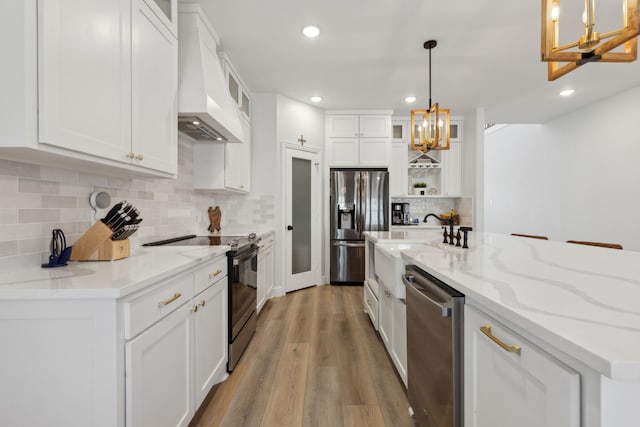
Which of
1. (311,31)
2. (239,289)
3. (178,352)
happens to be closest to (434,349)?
(178,352)

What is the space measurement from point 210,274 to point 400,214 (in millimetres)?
4081

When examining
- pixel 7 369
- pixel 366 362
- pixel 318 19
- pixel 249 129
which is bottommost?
pixel 366 362

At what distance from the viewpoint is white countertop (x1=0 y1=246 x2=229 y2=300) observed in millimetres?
889

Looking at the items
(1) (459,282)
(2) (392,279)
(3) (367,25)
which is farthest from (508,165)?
(1) (459,282)

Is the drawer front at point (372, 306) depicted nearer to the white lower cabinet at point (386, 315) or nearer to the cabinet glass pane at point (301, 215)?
the white lower cabinet at point (386, 315)

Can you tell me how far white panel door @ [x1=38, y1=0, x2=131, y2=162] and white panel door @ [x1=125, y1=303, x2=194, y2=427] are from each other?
30.5 inches

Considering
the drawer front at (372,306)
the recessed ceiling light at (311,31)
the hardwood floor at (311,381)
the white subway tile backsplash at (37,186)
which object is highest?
the recessed ceiling light at (311,31)

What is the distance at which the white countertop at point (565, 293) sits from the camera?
1.65 ft

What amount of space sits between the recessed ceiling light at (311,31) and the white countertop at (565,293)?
2187 mm

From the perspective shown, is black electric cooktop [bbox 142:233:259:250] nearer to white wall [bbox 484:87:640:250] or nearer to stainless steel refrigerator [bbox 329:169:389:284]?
stainless steel refrigerator [bbox 329:169:389:284]

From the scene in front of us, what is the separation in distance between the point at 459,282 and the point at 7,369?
1475mm

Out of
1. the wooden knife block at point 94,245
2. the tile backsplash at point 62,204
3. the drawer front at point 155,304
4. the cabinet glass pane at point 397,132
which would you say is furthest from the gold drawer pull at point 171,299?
the cabinet glass pane at point 397,132

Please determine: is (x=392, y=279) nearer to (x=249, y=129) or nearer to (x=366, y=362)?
(x=366, y=362)

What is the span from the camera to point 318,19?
7.94 ft
